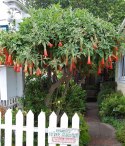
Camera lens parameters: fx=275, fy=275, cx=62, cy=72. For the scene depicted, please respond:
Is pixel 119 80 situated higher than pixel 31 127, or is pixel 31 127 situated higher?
pixel 119 80

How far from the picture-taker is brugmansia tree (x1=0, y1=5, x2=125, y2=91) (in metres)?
5.60

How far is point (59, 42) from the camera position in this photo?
5773 mm

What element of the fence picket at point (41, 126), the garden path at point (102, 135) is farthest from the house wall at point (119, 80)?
the fence picket at point (41, 126)

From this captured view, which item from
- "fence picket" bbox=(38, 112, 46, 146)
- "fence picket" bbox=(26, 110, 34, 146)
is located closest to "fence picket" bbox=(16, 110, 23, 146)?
"fence picket" bbox=(26, 110, 34, 146)

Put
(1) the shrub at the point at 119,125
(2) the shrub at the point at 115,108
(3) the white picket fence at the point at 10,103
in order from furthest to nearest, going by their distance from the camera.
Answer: (2) the shrub at the point at 115,108 < (3) the white picket fence at the point at 10,103 < (1) the shrub at the point at 119,125

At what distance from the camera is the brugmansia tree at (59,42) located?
5598mm

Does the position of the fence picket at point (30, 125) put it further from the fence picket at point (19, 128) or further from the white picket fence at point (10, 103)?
the white picket fence at point (10, 103)

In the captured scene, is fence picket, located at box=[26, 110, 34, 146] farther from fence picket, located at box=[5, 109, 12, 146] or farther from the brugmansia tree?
the brugmansia tree

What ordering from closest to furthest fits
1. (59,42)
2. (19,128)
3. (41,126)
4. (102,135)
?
(41,126)
(19,128)
(59,42)
(102,135)

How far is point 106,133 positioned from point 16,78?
9.84ft

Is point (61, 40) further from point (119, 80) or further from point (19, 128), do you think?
point (119, 80)

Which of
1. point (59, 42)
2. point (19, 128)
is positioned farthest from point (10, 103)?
point (19, 128)

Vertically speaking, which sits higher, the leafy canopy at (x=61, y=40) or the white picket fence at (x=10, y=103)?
the leafy canopy at (x=61, y=40)

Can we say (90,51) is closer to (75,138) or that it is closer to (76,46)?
(76,46)
